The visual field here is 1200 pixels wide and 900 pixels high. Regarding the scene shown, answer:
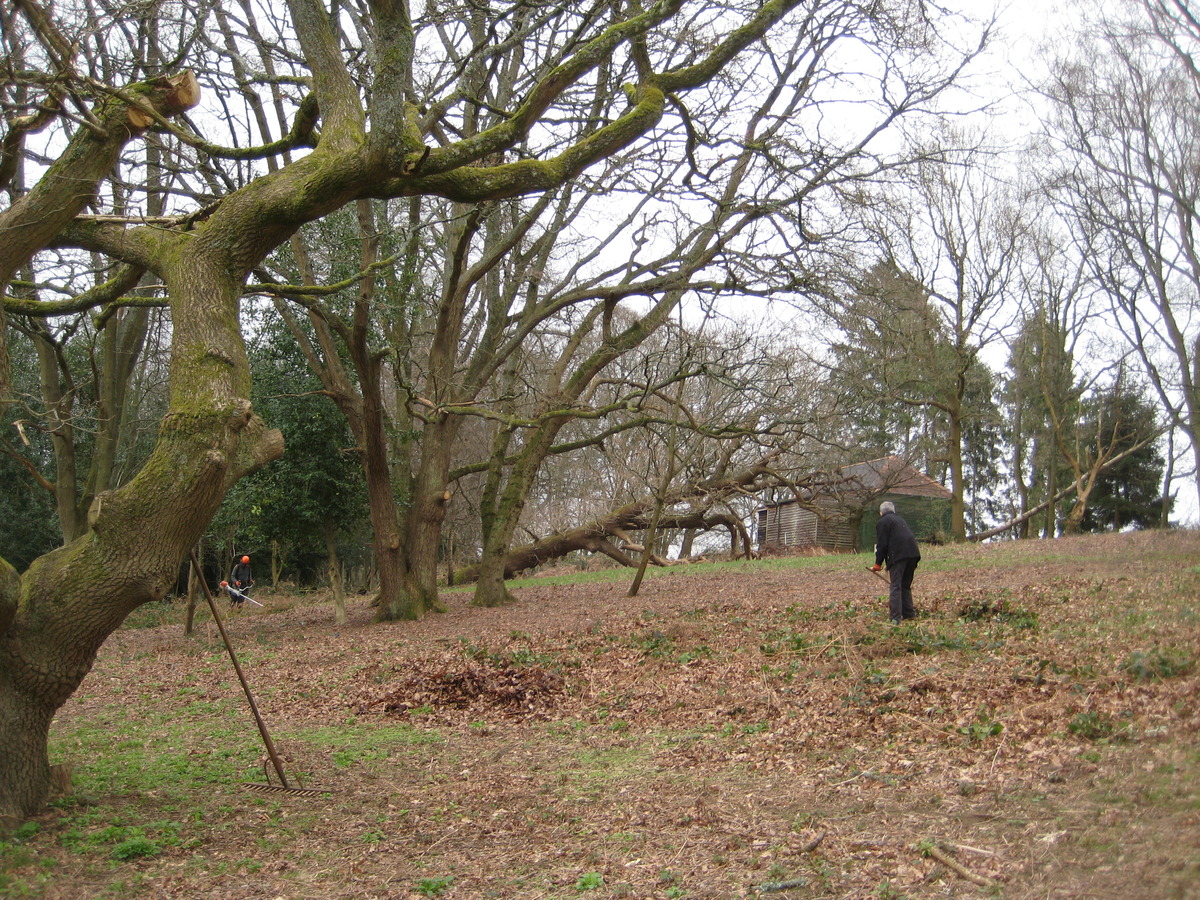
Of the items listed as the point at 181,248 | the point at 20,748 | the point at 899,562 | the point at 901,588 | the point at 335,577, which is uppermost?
the point at 181,248

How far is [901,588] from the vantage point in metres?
9.96

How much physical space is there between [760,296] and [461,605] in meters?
8.45

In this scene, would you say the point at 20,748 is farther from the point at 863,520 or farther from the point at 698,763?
the point at 863,520

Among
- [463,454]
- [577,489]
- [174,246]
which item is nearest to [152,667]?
[174,246]

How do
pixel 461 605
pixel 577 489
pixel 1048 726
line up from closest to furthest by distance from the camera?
pixel 1048 726, pixel 461 605, pixel 577 489

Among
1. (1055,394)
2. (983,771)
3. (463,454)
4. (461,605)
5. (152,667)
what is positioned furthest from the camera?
(463,454)

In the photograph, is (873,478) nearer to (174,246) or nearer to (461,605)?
(461,605)

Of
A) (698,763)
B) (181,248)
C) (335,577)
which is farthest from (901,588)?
(335,577)

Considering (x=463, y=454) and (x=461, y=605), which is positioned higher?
(x=463, y=454)

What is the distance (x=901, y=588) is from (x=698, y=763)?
4.40 meters

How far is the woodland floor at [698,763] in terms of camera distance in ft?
13.7

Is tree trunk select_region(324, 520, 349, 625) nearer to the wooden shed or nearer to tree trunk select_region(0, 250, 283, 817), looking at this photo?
tree trunk select_region(0, 250, 283, 817)

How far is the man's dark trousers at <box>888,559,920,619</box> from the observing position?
9.90 metres

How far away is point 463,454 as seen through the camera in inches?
1265
